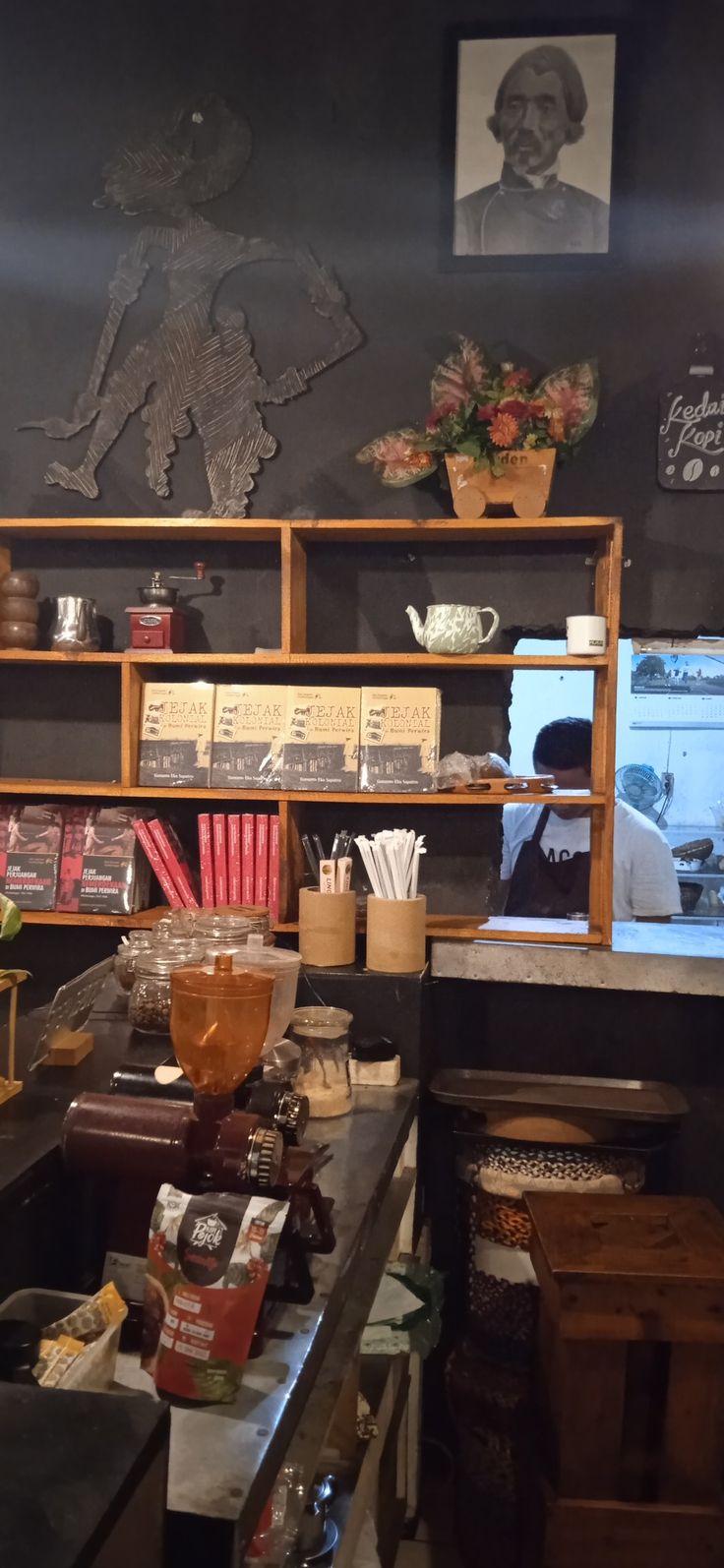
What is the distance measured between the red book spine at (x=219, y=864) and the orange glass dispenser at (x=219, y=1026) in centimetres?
131

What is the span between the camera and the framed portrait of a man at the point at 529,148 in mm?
3057

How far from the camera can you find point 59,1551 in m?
0.82

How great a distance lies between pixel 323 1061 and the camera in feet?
7.21

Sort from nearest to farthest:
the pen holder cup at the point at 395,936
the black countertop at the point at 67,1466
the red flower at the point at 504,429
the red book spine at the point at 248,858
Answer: the black countertop at the point at 67,1466, the pen holder cup at the point at 395,936, the red flower at the point at 504,429, the red book spine at the point at 248,858

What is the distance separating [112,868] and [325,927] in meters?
0.67

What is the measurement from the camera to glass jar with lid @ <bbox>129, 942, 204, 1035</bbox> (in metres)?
2.26

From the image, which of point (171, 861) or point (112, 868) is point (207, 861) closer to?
point (171, 861)

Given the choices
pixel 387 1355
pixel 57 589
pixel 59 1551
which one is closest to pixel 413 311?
pixel 57 589

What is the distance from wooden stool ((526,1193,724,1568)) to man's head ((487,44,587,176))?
9.16ft

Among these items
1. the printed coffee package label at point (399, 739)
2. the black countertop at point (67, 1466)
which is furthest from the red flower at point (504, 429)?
the black countertop at point (67, 1466)

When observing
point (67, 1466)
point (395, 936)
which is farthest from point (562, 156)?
point (67, 1466)

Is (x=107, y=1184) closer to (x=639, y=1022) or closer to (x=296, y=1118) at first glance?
(x=296, y=1118)

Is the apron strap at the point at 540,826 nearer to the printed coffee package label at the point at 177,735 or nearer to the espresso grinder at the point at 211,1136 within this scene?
the printed coffee package label at the point at 177,735

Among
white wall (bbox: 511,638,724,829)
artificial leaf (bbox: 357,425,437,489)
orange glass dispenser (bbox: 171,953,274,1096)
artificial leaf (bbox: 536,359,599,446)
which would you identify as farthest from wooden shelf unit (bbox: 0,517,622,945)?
white wall (bbox: 511,638,724,829)
